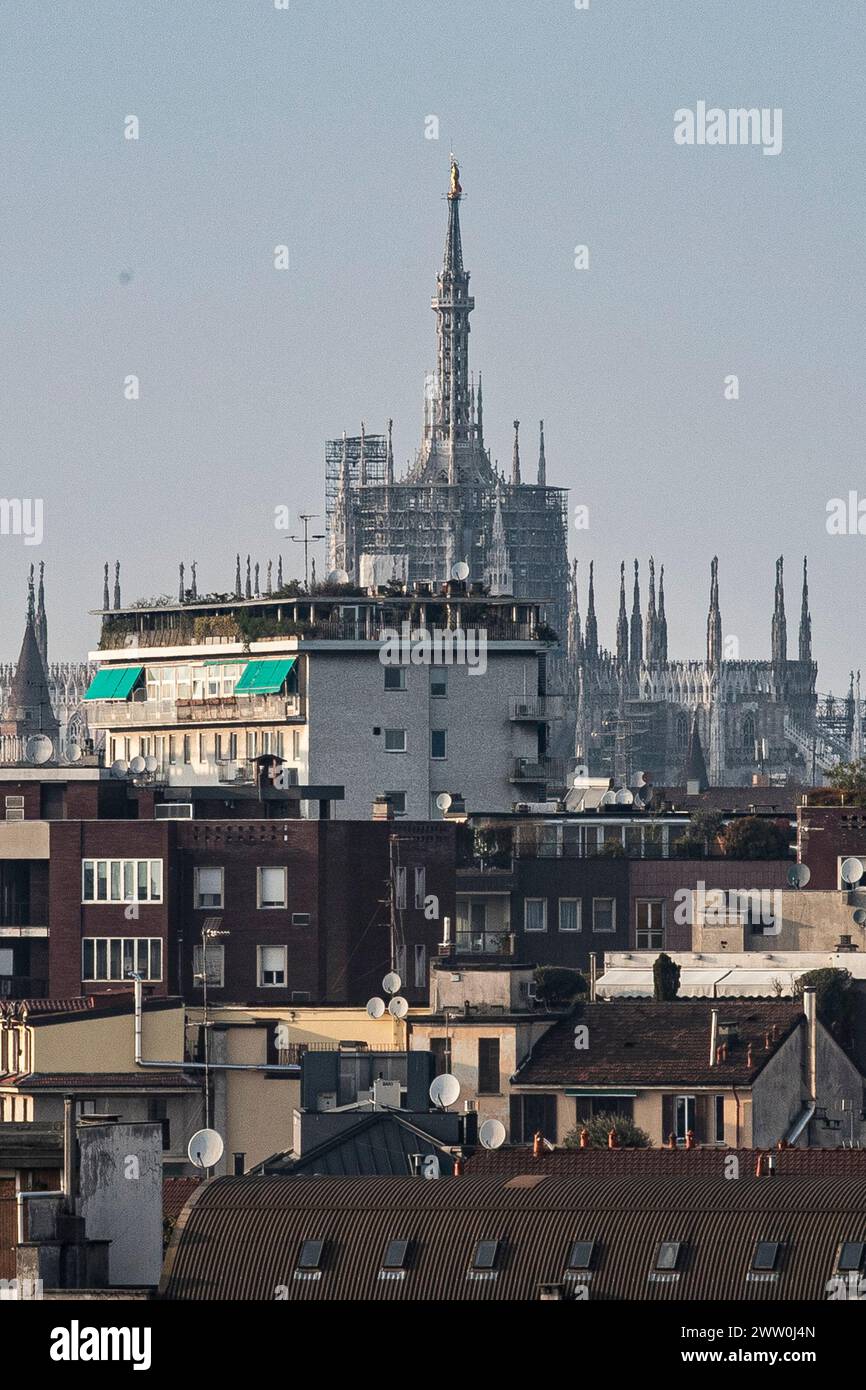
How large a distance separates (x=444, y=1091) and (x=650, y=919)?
25.5 m

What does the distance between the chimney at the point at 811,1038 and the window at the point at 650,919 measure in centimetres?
1954

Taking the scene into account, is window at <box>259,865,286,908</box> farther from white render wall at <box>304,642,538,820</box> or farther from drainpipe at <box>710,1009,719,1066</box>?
white render wall at <box>304,642,538,820</box>

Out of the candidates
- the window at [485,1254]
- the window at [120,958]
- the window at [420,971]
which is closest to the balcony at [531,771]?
the window at [420,971]

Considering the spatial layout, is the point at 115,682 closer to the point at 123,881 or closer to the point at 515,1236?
the point at 123,881

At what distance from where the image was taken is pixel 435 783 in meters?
97.2

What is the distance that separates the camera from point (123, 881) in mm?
70375

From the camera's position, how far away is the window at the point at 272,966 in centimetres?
6950

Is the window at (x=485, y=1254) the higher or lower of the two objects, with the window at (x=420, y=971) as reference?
lower

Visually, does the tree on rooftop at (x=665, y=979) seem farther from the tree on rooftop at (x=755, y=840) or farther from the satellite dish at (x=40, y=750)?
the satellite dish at (x=40, y=750)

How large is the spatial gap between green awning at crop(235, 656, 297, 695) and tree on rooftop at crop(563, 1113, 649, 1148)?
150ft

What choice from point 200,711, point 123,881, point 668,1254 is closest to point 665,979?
point 123,881

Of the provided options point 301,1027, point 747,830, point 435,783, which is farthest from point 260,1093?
point 435,783

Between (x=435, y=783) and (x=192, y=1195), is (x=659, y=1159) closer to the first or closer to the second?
(x=192, y=1195)
